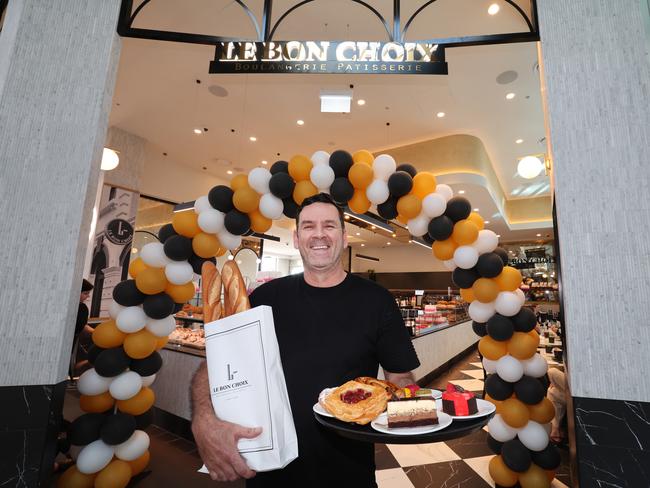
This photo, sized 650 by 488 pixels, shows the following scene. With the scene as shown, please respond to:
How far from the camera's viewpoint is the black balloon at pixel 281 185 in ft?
7.93

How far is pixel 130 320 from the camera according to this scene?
237cm

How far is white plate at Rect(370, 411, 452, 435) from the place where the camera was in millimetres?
959

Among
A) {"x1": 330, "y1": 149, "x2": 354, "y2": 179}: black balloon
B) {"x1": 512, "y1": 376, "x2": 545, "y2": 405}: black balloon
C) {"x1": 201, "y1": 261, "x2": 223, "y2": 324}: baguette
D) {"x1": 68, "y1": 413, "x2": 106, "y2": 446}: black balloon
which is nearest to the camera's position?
{"x1": 201, "y1": 261, "x2": 223, "y2": 324}: baguette

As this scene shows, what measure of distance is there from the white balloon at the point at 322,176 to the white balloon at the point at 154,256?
1.25 meters

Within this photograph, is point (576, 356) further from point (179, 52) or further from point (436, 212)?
point (179, 52)

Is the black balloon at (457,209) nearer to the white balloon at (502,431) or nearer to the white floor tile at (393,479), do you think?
the white balloon at (502,431)

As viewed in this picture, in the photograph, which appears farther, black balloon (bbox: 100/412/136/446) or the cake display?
black balloon (bbox: 100/412/136/446)

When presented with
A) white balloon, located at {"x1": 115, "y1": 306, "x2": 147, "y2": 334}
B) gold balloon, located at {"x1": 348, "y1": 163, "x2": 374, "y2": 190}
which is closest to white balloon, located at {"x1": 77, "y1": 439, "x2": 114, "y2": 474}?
white balloon, located at {"x1": 115, "y1": 306, "x2": 147, "y2": 334}

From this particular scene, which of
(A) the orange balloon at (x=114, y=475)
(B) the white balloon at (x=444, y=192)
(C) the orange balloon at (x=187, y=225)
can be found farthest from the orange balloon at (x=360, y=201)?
(A) the orange balloon at (x=114, y=475)

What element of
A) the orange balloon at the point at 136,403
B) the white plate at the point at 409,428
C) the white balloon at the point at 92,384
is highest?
the white plate at the point at 409,428

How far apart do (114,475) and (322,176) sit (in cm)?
271

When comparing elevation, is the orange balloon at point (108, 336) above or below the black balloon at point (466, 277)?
below

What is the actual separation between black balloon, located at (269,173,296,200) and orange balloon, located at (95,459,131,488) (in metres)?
2.37

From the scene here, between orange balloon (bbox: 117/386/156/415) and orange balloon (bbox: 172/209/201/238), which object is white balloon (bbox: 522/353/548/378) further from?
orange balloon (bbox: 117/386/156/415)
